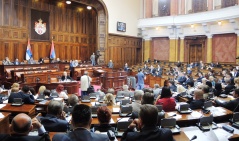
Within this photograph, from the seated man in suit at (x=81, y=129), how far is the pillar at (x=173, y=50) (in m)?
18.1

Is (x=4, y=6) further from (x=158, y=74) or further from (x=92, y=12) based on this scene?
(x=158, y=74)

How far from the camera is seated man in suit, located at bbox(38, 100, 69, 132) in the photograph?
10.7 ft

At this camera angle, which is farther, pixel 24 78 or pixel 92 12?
pixel 92 12

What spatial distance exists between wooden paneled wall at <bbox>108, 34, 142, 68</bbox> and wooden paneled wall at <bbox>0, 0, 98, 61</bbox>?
1.84 metres

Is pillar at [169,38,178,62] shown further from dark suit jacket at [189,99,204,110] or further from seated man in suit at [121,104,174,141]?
seated man in suit at [121,104,174,141]

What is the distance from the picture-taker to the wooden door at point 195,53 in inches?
734

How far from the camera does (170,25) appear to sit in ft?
62.2

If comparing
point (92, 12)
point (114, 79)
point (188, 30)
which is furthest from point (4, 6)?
point (188, 30)

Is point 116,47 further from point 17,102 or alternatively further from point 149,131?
point 149,131

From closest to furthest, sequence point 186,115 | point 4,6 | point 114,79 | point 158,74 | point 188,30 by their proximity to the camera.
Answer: point 186,115, point 114,79, point 158,74, point 4,6, point 188,30

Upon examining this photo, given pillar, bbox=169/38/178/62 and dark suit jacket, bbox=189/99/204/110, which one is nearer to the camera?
dark suit jacket, bbox=189/99/204/110

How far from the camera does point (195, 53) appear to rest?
18.9 meters

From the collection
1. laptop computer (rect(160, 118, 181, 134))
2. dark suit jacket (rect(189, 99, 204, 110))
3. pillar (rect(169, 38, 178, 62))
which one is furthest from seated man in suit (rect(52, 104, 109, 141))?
pillar (rect(169, 38, 178, 62))

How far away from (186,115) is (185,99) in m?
1.95
